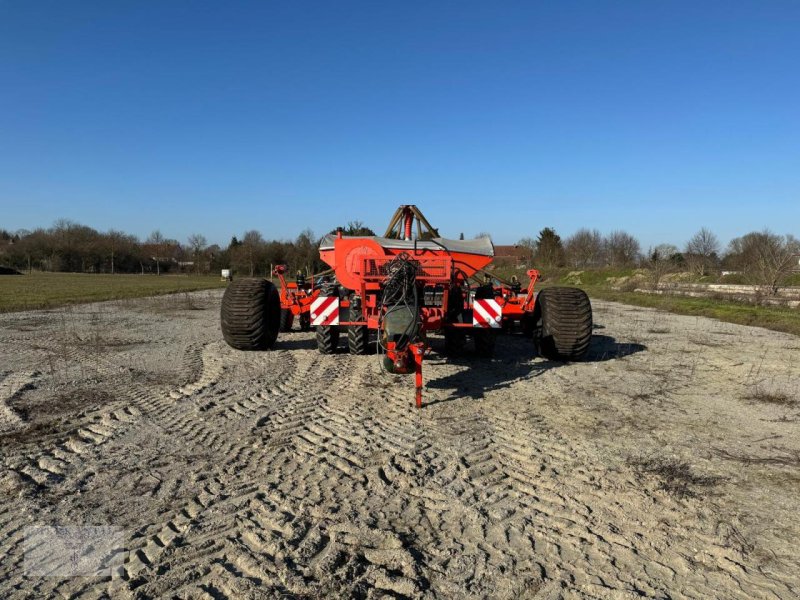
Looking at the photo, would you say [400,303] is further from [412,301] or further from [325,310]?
[325,310]

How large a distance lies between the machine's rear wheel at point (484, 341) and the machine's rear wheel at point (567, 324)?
2.63ft

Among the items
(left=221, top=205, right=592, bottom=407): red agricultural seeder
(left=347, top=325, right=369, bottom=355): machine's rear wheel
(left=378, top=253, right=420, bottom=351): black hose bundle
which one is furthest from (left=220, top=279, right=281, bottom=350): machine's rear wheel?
(left=378, top=253, right=420, bottom=351): black hose bundle

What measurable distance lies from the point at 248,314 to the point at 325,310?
4.30ft

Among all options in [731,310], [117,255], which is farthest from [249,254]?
[731,310]

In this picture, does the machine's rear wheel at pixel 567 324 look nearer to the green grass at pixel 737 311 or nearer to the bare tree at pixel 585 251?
the green grass at pixel 737 311

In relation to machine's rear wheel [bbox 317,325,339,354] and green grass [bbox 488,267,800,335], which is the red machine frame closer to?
machine's rear wheel [bbox 317,325,339,354]

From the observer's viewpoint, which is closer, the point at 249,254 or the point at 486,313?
the point at 486,313

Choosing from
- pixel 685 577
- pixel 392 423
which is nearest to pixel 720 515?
pixel 685 577

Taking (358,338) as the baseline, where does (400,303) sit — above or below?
above

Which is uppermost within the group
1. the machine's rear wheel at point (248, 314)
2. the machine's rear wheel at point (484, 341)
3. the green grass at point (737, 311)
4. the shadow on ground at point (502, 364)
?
the machine's rear wheel at point (248, 314)

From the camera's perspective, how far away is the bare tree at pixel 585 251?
4806cm

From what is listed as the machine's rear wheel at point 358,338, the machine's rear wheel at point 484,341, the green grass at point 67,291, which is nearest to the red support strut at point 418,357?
the machine's rear wheel at point 358,338

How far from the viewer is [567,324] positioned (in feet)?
25.6

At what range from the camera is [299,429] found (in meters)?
4.80
